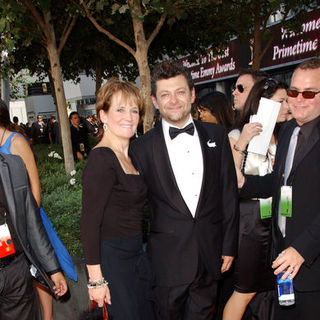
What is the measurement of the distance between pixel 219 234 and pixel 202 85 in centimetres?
2303

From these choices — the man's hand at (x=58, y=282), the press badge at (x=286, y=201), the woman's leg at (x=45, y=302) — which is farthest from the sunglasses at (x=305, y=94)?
the woman's leg at (x=45, y=302)

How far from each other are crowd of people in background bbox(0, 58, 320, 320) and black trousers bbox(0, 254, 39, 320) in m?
0.30

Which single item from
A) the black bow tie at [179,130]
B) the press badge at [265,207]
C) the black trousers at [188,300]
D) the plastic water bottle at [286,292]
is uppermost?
the black bow tie at [179,130]

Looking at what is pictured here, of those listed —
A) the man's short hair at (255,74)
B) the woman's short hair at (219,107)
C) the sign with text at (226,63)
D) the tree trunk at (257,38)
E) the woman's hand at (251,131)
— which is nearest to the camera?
the woman's hand at (251,131)

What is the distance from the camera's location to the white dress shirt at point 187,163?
288 cm

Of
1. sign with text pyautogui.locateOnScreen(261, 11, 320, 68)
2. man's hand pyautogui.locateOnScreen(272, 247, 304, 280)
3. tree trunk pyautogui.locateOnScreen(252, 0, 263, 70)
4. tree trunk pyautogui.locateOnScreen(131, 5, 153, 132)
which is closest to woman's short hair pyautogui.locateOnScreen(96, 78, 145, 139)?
man's hand pyautogui.locateOnScreen(272, 247, 304, 280)

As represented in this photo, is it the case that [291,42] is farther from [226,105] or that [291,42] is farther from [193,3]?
[226,105]

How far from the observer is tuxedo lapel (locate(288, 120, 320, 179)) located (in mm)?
2508

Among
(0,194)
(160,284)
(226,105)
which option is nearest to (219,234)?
(160,284)

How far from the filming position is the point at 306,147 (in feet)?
8.29

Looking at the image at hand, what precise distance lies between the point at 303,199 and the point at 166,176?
94 centimetres

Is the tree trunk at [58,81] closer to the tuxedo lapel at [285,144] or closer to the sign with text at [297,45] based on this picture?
the tuxedo lapel at [285,144]

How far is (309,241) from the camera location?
95.1 inches

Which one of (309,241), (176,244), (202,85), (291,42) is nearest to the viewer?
(309,241)
